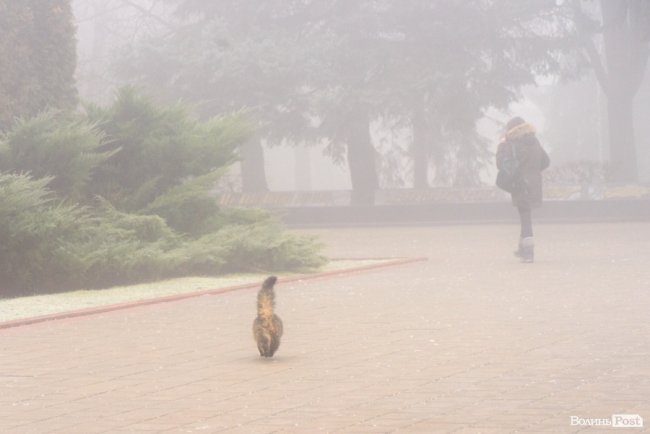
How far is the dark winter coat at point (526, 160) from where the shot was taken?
748 inches

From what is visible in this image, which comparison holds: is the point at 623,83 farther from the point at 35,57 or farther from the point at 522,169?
the point at 35,57

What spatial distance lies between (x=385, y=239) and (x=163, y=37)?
14.6 m

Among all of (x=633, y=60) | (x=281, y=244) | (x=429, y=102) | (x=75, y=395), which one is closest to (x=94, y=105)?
(x=281, y=244)

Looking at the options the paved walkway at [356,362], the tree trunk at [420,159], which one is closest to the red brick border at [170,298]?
the paved walkway at [356,362]

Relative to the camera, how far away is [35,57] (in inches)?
790

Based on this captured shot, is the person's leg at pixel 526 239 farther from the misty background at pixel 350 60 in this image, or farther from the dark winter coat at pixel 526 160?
the misty background at pixel 350 60

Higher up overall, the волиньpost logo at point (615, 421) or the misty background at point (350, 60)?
the misty background at point (350, 60)

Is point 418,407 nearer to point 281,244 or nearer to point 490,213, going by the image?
point 281,244

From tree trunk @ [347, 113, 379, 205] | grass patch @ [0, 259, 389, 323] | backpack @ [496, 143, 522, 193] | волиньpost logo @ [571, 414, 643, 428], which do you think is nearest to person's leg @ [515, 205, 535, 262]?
backpack @ [496, 143, 522, 193]

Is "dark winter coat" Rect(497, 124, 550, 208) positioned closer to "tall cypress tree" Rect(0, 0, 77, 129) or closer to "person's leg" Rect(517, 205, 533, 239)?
"person's leg" Rect(517, 205, 533, 239)

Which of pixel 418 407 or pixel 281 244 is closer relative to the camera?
pixel 418 407

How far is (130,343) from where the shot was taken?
10.5m

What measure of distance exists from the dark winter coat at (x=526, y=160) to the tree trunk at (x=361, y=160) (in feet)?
67.2

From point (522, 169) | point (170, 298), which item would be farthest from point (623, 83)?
point (170, 298)
